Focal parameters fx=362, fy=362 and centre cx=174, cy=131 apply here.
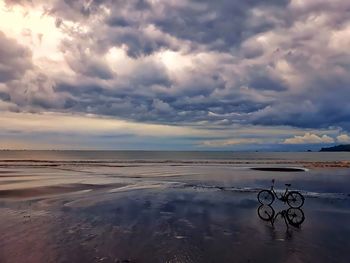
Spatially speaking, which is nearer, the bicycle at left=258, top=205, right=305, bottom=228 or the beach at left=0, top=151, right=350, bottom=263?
the beach at left=0, top=151, right=350, bottom=263

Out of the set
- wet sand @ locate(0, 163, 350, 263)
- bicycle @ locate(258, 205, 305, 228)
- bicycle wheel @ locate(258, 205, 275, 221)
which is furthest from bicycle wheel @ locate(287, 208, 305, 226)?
bicycle wheel @ locate(258, 205, 275, 221)

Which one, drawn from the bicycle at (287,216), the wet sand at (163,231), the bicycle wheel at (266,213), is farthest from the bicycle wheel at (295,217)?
the bicycle wheel at (266,213)

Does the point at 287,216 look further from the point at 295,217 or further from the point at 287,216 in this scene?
the point at 295,217

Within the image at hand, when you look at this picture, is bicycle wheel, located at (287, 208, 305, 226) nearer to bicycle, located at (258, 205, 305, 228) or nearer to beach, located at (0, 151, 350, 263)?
bicycle, located at (258, 205, 305, 228)

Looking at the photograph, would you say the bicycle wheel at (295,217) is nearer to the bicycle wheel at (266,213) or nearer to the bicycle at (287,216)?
the bicycle at (287,216)

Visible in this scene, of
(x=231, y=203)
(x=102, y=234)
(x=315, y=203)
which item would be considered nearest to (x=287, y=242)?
(x=102, y=234)

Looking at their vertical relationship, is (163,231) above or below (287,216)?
below

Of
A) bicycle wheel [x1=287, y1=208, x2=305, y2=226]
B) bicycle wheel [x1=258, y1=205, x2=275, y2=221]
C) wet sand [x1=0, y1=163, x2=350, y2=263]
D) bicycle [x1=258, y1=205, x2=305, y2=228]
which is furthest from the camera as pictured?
bicycle wheel [x1=258, y1=205, x2=275, y2=221]

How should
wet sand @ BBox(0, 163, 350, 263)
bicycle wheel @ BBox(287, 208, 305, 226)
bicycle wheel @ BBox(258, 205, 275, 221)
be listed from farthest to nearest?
bicycle wheel @ BBox(258, 205, 275, 221)
bicycle wheel @ BBox(287, 208, 305, 226)
wet sand @ BBox(0, 163, 350, 263)

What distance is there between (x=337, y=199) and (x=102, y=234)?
21.3m

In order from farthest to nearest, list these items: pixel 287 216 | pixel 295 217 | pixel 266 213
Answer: pixel 266 213 → pixel 295 217 → pixel 287 216

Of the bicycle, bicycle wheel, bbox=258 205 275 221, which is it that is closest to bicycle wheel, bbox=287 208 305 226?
the bicycle

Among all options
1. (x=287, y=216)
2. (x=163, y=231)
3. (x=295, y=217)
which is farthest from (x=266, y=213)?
(x=163, y=231)

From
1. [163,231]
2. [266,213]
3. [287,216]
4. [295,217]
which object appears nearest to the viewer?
[163,231]
